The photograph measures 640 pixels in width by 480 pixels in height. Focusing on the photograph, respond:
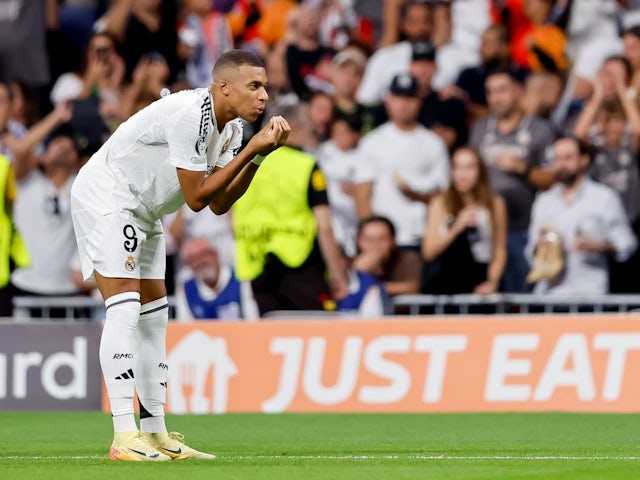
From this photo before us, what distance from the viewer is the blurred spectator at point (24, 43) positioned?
633 inches

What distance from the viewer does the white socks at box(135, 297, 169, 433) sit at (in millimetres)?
8195

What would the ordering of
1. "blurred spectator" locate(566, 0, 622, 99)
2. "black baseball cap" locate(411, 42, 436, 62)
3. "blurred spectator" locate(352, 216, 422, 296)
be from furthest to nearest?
"black baseball cap" locate(411, 42, 436, 62)
"blurred spectator" locate(566, 0, 622, 99)
"blurred spectator" locate(352, 216, 422, 296)

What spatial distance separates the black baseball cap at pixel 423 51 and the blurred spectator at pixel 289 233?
241 centimetres

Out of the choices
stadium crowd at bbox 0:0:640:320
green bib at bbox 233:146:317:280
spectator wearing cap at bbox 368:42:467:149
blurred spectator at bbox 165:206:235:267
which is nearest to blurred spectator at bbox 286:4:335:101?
stadium crowd at bbox 0:0:640:320

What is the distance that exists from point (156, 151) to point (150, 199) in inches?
10.8

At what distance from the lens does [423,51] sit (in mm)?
15016

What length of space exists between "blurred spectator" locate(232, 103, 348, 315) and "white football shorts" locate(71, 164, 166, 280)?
450 cm

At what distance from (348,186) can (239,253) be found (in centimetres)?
216

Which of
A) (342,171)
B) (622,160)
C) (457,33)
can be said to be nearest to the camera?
(622,160)

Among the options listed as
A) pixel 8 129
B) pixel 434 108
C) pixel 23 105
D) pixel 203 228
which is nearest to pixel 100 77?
pixel 23 105

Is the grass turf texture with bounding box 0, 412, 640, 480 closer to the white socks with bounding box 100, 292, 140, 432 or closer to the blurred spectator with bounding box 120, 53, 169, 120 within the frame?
the white socks with bounding box 100, 292, 140, 432

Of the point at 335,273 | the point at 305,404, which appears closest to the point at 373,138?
the point at 335,273

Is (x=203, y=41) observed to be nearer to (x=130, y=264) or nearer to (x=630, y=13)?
(x=630, y=13)

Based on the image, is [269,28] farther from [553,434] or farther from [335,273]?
[553,434]
